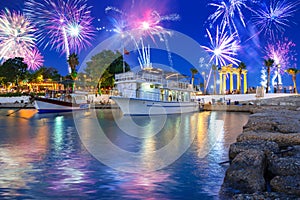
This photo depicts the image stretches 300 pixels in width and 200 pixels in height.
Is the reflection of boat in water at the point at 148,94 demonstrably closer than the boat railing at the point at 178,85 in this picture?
Yes

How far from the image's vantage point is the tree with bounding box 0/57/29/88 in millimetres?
98438

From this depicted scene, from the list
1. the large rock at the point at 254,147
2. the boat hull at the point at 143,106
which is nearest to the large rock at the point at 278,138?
the large rock at the point at 254,147

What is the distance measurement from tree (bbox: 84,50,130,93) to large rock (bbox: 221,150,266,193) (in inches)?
3001

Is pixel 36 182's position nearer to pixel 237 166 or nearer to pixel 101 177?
pixel 101 177

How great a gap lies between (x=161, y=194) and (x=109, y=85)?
7944cm

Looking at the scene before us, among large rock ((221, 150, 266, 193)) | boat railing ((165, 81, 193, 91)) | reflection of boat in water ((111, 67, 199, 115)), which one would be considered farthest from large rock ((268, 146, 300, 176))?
boat railing ((165, 81, 193, 91))

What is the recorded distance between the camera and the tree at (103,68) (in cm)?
8450

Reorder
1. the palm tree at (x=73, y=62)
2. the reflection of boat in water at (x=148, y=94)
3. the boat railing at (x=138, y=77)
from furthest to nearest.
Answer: the palm tree at (x=73, y=62)
the boat railing at (x=138, y=77)
the reflection of boat in water at (x=148, y=94)

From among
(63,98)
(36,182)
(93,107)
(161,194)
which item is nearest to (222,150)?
(161,194)

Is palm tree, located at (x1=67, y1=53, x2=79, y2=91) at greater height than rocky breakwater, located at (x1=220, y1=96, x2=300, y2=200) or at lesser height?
greater

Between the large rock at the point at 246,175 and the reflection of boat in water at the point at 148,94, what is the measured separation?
109 feet

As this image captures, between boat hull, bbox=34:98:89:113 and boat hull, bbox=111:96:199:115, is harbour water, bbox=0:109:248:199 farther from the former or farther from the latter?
boat hull, bbox=34:98:89:113

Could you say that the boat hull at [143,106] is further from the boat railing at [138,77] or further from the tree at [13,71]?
the tree at [13,71]

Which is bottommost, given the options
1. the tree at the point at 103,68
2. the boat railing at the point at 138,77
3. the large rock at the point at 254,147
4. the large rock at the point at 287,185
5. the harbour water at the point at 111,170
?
the harbour water at the point at 111,170
